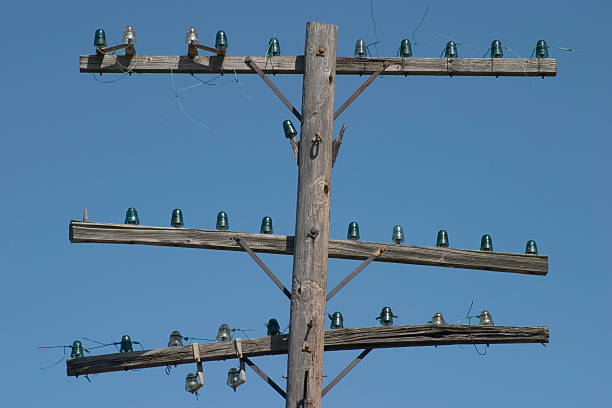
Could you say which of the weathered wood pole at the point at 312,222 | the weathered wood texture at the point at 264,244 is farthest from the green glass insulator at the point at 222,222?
the weathered wood pole at the point at 312,222

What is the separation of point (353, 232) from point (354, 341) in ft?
3.00

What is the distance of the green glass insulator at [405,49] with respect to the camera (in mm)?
11398

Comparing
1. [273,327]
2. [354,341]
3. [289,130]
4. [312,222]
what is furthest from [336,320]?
[289,130]

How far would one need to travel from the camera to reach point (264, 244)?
1062 cm

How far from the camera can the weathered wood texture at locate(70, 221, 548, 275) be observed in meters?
10.6

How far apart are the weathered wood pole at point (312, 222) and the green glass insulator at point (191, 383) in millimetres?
1021

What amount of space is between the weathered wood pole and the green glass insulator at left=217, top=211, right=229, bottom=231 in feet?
2.14

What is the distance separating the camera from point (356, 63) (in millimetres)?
11242

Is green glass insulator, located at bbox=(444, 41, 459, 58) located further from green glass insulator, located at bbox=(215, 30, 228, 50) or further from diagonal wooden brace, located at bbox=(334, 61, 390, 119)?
green glass insulator, located at bbox=(215, 30, 228, 50)

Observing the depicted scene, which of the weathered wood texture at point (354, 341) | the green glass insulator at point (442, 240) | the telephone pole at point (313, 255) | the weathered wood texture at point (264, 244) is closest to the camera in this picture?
the telephone pole at point (313, 255)

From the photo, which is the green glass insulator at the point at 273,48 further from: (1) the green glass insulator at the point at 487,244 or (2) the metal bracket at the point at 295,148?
(1) the green glass insulator at the point at 487,244

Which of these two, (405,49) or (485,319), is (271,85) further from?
(485,319)

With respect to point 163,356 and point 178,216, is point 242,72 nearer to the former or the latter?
point 178,216

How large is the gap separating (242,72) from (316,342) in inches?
105
